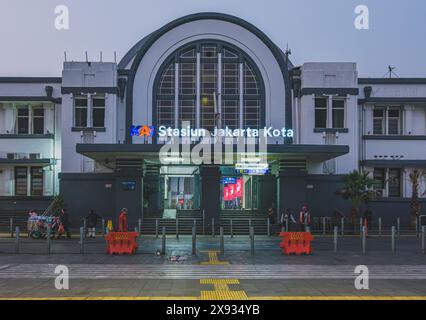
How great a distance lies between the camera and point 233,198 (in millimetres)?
40562

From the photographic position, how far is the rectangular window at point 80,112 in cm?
3912

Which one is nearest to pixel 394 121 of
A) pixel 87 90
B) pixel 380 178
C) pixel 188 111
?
pixel 380 178

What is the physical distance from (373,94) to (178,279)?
28.6 meters

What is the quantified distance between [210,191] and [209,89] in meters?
9.01

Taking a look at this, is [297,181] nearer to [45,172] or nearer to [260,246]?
[260,246]

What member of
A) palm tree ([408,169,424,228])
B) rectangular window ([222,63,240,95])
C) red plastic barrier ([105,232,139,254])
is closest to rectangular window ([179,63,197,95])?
rectangular window ([222,63,240,95])

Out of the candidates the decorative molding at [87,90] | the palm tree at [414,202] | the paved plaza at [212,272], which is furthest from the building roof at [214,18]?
the paved plaza at [212,272]

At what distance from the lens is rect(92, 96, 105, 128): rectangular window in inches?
1543

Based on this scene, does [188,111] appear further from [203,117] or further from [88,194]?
[88,194]

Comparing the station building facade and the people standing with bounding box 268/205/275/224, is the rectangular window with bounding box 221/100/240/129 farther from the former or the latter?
the people standing with bounding box 268/205/275/224

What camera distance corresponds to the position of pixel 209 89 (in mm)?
40000

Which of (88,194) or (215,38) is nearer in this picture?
(88,194)

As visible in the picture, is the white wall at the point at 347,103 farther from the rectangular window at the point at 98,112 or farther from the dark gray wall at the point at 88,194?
the rectangular window at the point at 98,112
